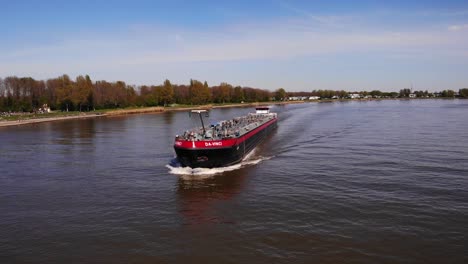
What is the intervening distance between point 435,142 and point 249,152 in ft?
66.8

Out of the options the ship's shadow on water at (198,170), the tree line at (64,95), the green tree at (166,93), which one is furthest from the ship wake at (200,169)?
the green tree at (166,93)

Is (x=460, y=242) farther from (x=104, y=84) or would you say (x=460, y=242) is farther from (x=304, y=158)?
(x=104, y=84)

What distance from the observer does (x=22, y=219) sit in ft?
67.6

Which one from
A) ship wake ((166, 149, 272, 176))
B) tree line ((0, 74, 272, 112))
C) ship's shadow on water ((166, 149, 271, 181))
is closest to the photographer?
ship's shadow on water ((166, 149, 271, 181))

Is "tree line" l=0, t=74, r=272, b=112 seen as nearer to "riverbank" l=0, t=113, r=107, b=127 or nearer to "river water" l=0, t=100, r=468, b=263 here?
"riverbank" l=0, t=113, r=107, b=127

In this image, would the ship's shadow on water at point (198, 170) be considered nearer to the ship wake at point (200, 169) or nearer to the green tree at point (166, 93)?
the ship wake at point (200, 169)

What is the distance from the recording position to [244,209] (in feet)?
70.8

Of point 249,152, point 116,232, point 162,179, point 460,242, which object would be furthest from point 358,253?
point 249,152

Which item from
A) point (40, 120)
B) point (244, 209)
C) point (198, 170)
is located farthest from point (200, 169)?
point (40, 120)

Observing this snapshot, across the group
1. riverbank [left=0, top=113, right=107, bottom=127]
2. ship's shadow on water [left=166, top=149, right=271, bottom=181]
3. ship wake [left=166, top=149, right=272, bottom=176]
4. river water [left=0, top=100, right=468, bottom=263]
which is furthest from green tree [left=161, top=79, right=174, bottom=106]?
ship wake [left=166, top=149, right=272, bottom=176]

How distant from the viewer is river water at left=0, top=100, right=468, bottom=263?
16.2m

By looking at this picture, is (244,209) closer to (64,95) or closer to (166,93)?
(64,95)

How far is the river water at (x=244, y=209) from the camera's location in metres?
16.2

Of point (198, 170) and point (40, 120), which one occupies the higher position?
point (40, 120)
